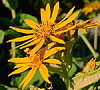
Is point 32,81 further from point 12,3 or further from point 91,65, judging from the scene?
point 12,3

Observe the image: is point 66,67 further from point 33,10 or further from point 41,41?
point 33,10

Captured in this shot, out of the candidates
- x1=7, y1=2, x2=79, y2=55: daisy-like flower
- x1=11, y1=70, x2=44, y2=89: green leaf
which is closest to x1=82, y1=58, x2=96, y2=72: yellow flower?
x1=7, y1=2, x2=79, y2=55: daisy-like flower

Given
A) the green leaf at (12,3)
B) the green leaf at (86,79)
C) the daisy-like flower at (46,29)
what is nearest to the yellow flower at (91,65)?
the green leaf at (86,79)

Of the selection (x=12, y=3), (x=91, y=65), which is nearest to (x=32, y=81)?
(x=91, y=65)

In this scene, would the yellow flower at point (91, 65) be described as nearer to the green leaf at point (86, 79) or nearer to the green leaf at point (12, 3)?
the green leaf at point (86, 79)

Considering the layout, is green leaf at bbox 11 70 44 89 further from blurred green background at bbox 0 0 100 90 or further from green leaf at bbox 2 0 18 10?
green leaf at bbox 2 0 18 10

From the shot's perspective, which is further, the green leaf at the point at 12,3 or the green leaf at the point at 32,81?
the green leaf at the point at 12,3

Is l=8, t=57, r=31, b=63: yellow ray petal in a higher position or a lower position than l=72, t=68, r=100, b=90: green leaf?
higher

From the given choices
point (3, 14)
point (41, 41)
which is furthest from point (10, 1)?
point (41, 41)
